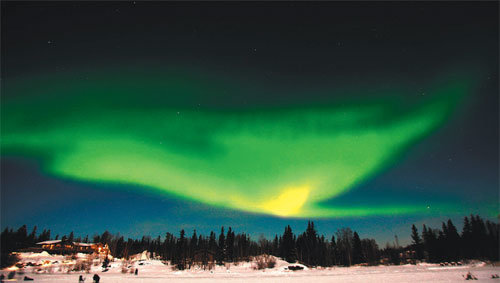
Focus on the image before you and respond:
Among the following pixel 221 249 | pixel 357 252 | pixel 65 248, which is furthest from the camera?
pixel 65 248

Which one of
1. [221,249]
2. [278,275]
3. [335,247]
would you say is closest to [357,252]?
[335,247]

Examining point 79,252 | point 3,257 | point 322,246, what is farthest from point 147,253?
point 322,246

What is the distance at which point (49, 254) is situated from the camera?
304ft

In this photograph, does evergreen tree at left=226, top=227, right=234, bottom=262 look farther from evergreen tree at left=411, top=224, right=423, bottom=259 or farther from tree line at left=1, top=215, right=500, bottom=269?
evergreen tree at left=411, top=224, right=423, bottom=259

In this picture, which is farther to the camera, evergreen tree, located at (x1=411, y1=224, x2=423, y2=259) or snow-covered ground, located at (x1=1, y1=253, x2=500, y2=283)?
evergreen tree, located at (x1=411, y1=224, x2=423, y2=259)

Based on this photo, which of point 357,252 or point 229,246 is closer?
point 357,252

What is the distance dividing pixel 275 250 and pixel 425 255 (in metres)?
69.1

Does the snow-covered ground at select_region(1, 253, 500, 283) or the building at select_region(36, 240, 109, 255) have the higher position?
the building at select_region(36, 240, 109, 255)

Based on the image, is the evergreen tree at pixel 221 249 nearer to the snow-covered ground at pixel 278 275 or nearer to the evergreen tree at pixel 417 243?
the snow-covered ground at pixel 278 275

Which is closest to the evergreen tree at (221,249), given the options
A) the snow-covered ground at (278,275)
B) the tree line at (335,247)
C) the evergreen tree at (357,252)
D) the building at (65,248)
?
the tree line at (335,247)

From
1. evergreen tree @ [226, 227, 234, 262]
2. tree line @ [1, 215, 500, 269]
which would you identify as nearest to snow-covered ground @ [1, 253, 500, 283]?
tree line @ [1, 215, 500, 269]

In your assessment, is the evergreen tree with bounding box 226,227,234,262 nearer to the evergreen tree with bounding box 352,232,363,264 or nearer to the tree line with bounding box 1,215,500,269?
the tree line with bounding box 1,215,500,269

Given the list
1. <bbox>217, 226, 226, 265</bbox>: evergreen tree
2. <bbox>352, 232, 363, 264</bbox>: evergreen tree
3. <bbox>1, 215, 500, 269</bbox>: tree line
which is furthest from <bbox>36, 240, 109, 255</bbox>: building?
<bbox>352, 232, 363, 264</bbox>: evergreen tree

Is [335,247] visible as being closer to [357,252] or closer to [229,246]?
[357,252]
